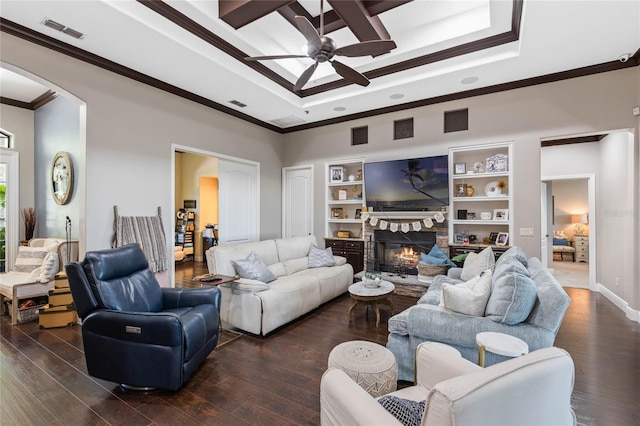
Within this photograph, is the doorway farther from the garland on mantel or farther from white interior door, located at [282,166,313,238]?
the garland on mantel

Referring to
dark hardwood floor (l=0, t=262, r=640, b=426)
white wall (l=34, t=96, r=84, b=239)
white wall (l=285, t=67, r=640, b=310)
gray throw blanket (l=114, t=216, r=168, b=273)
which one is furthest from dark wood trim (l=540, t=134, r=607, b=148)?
white wall (l=34, t=96, r=84, b=239)

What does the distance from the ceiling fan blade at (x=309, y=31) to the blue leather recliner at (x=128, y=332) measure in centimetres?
245

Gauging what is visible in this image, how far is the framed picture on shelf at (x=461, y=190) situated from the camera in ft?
16.5

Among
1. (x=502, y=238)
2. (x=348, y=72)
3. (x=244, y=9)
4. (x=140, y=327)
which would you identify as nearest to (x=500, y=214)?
(x=502, y=238)

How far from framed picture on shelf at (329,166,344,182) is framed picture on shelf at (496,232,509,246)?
2975mm

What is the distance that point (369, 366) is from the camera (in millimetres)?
1916

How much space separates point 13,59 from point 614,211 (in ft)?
26.0

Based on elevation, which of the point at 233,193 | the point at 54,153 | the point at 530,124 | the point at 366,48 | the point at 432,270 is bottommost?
the point at 432,270

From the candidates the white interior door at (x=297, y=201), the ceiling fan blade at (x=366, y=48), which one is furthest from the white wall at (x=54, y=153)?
the ceiling fan blade at (x=366, y=48)

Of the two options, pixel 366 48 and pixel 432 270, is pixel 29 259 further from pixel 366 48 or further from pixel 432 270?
pixel 432 270

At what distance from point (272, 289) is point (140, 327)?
151cm

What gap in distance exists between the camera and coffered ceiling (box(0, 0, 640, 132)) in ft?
9.36

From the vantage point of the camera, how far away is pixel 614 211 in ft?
15.2

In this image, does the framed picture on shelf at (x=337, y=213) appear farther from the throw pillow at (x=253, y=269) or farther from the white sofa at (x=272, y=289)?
the throw pillow at (x=253, y=269)
